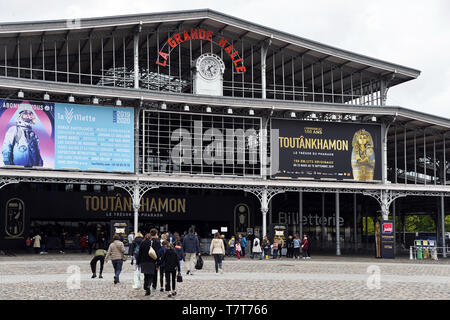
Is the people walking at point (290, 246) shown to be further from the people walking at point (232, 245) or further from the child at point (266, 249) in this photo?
the people walking at point (232, 245)

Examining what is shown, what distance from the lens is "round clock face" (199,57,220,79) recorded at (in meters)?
40.6

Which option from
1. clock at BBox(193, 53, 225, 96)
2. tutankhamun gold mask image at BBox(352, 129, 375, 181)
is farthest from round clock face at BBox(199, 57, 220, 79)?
tutankhamun gold mask image at BBox(352, 129, 375, 181)

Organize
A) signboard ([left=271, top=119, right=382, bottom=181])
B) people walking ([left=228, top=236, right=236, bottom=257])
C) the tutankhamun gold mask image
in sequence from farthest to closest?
the tutankhamun gold mask image → signboard ([left=271, top=119, right=382, bottom=181]) → people walking ([left=228, top=236, right=236, bottom=257])

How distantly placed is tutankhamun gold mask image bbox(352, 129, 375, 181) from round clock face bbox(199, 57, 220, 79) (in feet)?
31.9

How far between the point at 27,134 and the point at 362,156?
66.4 feet

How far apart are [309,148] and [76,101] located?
14.2 m

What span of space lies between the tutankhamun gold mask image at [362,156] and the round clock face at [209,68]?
972 centimetres

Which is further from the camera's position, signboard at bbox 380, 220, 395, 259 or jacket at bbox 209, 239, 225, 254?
signboard at bbox 380, 220, 395, 259

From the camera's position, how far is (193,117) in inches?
1585

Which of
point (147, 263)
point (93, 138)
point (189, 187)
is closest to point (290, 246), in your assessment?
point (189, 187)

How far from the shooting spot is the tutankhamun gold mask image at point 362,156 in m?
41.9

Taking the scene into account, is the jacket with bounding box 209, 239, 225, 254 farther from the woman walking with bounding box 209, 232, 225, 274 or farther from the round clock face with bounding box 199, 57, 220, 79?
the round clock face with bounding box 199, 57, 220, 79

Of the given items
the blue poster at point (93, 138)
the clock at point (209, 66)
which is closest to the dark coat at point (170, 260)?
the blue poster at point (93, 138)

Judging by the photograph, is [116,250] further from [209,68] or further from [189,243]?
[209,68]
